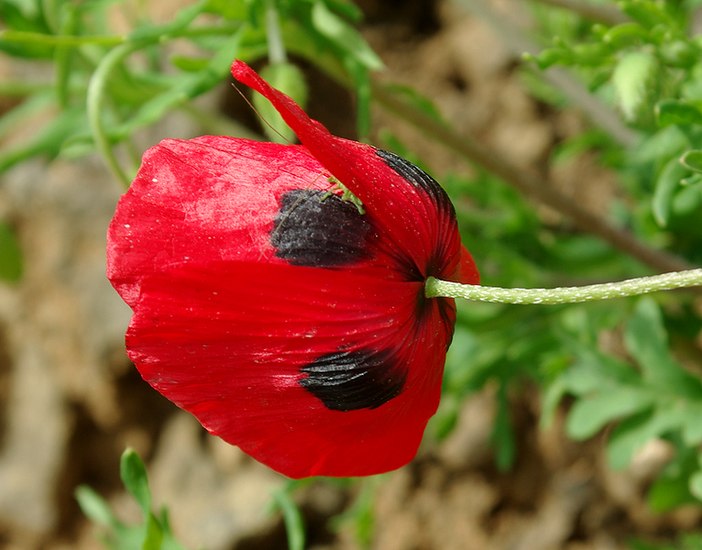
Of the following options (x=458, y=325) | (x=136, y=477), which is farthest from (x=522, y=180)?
(x=136, y=477)

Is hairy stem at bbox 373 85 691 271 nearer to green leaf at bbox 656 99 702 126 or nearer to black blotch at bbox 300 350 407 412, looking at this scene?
green leaf at bbox 656 99 702 126

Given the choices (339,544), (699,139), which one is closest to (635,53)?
(699,139)

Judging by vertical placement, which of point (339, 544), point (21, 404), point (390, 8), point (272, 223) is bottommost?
point (339, 544)

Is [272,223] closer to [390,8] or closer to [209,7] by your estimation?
[209,7]

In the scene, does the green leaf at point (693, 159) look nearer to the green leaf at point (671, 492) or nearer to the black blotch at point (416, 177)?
the black blotch at point (416, 177)

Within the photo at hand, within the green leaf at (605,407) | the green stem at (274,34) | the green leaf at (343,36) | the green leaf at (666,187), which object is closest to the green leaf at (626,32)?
the green leaf at (666,187)
